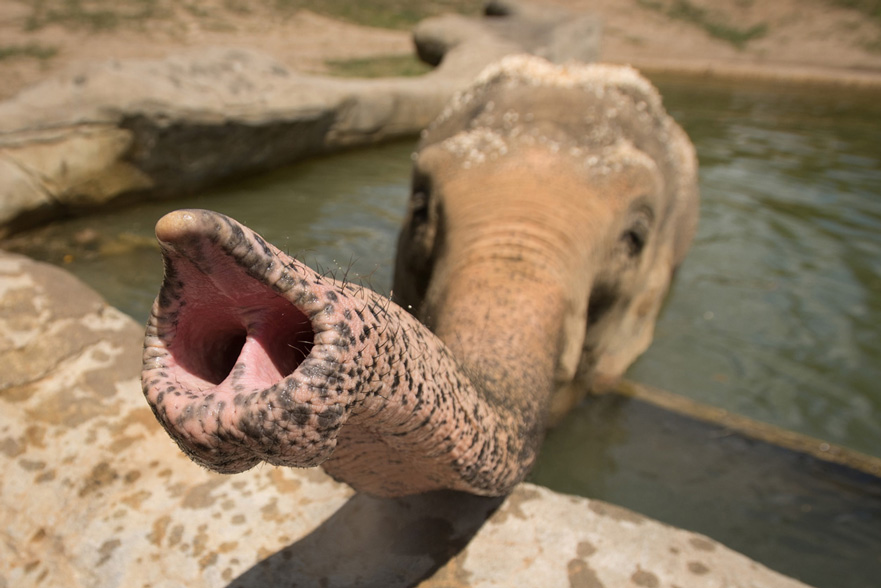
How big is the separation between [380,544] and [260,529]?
1.04 feet

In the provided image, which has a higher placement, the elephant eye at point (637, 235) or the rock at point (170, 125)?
the elephant eye at point (637, 235)

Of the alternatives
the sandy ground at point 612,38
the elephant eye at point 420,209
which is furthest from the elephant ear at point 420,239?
the sandy ground at point 612,38

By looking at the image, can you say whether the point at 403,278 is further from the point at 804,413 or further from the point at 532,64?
the point at 804,413

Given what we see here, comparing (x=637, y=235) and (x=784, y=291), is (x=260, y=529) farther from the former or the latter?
(x=784, y=291)

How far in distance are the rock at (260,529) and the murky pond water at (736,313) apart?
701 mm

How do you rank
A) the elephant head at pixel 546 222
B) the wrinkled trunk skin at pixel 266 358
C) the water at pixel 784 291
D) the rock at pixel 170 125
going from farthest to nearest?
the rock at pixel 170 125 → the water at pixel 784 291 → the elephant head at pixel 546 222 → the wrinkled trunk skin at pixel 266 358

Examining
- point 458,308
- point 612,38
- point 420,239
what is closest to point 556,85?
point 420,239

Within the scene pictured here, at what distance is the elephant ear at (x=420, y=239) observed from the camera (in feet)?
9.03

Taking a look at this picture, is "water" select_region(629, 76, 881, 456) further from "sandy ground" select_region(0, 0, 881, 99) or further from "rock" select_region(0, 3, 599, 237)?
"sandy ground" select_region(0, 0, 881, 99)

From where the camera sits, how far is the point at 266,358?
0.94 metres

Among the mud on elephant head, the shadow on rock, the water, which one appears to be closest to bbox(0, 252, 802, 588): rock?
the shadow on rock

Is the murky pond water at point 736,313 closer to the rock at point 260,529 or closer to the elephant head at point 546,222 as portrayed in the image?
the elephant head at point 546,222

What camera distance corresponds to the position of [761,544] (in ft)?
8.52

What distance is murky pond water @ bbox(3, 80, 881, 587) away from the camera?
273 cm
